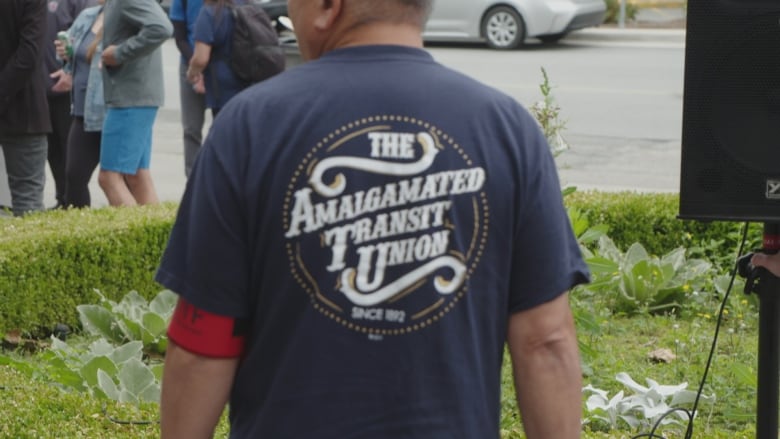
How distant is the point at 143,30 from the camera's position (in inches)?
276

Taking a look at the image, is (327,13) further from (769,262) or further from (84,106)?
(84,106)

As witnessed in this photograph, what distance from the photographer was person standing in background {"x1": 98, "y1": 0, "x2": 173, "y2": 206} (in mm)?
7020

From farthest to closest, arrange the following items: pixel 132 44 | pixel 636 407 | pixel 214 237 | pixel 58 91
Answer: pixel 58 91 < pixel 132 44 < pixel 636 407 < pixel 214 237

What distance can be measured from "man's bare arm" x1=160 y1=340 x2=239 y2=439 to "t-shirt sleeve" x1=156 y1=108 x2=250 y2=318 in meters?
0.09

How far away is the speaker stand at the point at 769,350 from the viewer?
139 inches

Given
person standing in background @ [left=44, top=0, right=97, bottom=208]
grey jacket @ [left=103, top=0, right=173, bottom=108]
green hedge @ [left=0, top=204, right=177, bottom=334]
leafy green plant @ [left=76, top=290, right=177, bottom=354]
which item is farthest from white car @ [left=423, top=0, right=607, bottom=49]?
leafy green plant @ [left=76, top=290, right=177, bottom=354]

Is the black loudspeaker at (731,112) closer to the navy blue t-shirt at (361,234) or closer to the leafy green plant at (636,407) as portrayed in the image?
the leafy green plant at (636,407)

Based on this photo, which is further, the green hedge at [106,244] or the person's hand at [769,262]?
the green hedge at [106,244]

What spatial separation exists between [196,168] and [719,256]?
4.87 meters

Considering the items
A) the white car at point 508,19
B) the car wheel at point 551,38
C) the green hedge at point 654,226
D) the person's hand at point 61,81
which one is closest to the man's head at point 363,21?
the green hedge at point 654,226

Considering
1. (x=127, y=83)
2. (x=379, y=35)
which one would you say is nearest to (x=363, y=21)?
(x=379, y=35)

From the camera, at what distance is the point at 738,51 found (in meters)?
3.29

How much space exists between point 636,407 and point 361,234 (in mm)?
2501

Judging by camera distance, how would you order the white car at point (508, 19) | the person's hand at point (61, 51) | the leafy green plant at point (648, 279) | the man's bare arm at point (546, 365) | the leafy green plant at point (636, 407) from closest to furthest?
the man's bare arm at point (546, 365)
the leafy green plant at point (636, 407)
the leafy green plant at point (648, 279)
the person's hand at point (61, 51)
the white car at point (508, 19)
